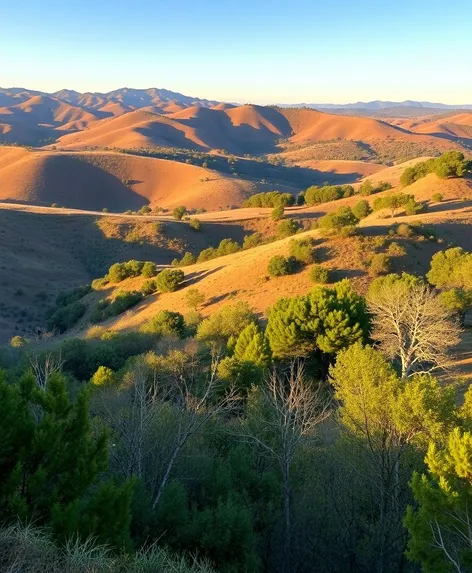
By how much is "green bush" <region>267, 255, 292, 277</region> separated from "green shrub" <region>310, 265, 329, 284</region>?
2.28m

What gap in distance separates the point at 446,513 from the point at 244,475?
5.16m

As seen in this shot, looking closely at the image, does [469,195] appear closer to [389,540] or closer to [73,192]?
[389,540]

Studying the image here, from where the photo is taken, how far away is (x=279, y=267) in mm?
34156

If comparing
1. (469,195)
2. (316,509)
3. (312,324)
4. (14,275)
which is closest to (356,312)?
(312,324)

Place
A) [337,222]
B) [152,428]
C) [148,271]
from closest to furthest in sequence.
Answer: [152,428]
[337,222]
[148,271]

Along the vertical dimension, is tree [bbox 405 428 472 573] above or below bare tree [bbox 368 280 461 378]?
above

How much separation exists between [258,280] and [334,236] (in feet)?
23.7

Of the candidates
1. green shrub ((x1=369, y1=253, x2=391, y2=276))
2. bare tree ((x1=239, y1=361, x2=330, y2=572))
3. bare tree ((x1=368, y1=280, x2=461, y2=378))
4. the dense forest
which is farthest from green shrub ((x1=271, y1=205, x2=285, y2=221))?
the dense forest

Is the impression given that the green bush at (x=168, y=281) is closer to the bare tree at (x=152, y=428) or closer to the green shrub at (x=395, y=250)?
the green shrub at (x=395, y=250)

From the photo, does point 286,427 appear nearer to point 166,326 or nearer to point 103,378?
point 103,378

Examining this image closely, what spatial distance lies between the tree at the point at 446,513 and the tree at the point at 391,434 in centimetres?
113

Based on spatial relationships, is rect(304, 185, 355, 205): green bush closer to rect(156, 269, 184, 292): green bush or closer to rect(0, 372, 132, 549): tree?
rect(156, 269, 184, 292): green bush

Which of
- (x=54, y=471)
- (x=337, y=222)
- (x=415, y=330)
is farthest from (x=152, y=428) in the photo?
(x=337, y=222)

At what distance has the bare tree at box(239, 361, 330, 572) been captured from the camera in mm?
9491
